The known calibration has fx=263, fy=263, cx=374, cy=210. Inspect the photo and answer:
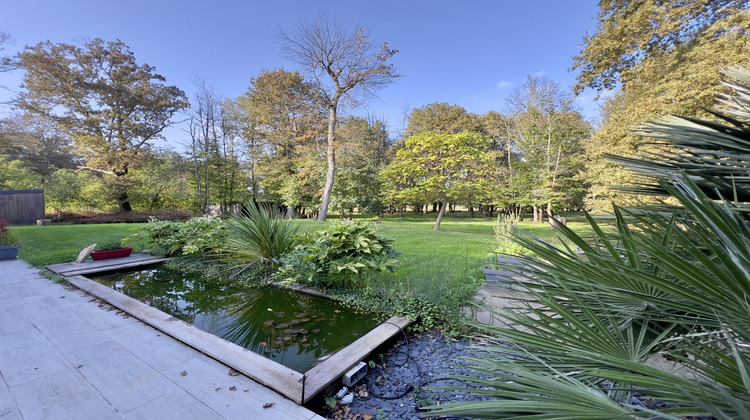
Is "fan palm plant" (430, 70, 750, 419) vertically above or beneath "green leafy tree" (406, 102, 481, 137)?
beneath

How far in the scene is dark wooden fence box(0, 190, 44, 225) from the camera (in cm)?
1046

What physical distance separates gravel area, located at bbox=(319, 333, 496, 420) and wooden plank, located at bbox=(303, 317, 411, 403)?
0.41 feet

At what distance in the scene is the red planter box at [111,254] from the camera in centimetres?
493

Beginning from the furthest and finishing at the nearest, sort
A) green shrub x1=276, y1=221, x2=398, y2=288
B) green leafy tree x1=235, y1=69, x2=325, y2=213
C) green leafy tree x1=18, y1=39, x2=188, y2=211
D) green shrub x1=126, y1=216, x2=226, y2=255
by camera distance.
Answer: green leafy tree x1=235, y1=69, x2=325, y2=213 → green leafy tree x1=18, y1=39, x2=188, y2=211 → green shrub x1=126, y1=216, x2=226, y2=255 → green shrub x1=276, y1=221, x2=398, y2=288

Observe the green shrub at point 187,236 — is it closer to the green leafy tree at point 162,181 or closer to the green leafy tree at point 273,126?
the green leafy tree at point 273,126

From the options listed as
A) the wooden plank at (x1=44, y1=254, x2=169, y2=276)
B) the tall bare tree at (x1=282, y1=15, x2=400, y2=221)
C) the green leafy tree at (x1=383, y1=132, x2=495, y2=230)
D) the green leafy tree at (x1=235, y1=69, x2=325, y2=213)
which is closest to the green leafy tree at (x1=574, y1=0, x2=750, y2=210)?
the green leafy tree at (x1=383, y1=132, x2=495, y2=230)

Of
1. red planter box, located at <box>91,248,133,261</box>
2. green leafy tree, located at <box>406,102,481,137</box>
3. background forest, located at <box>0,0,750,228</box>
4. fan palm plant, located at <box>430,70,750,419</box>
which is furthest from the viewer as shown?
green leafy tree, located at <box>406,102,481,137</box>

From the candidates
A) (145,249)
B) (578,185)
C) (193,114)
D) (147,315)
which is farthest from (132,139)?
(578,185)

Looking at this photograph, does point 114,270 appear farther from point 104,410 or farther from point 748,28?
point 748,28

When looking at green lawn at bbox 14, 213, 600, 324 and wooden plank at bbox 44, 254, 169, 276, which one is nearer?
green lawn at bbox 14, 213, 600, 324

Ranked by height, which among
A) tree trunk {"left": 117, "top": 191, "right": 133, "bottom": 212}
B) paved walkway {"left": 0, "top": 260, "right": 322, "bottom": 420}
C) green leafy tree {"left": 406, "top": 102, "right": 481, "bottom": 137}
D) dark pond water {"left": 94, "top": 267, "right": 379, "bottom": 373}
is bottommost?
dark pond water {"left": 94, "top": 267, "right": 379, "bottom": 373}

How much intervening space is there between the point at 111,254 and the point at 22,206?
35.8ft

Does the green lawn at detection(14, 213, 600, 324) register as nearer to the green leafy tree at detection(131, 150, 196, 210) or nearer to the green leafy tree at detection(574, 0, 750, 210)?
the green leafy tree at detection(574, 0, 750, 210)

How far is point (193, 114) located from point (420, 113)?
1693 cm
